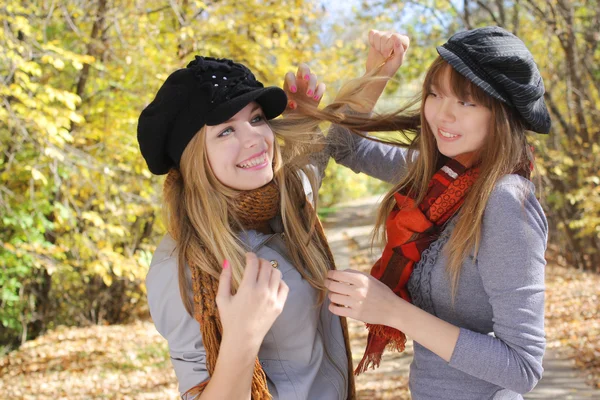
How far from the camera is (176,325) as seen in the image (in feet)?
5.83

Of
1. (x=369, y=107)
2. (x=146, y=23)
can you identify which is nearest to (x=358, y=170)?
(x=369, y=107)

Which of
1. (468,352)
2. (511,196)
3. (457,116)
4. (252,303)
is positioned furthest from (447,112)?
(252,303)

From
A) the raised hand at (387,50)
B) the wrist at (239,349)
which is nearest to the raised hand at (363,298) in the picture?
the wrist at (239,349)

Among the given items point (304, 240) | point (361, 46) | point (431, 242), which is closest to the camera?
point (431, 242)

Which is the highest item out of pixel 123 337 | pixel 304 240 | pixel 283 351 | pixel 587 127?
pixel 304 240

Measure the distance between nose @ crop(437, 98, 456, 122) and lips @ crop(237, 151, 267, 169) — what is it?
1.79ft

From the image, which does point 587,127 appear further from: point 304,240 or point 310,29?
point 304,240

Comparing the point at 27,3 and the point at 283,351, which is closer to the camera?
the point at 283,351

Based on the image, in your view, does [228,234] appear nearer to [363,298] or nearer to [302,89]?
[363,298]

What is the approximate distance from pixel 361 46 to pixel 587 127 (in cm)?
318

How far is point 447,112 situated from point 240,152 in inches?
24.2

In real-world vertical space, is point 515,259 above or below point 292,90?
below

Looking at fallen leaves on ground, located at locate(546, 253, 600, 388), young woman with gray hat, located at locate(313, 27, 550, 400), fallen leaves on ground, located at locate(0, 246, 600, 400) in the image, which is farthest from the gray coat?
fallen leaves on ground, located at locate(546, 253, 600, 388)

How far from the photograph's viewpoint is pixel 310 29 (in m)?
8.88
